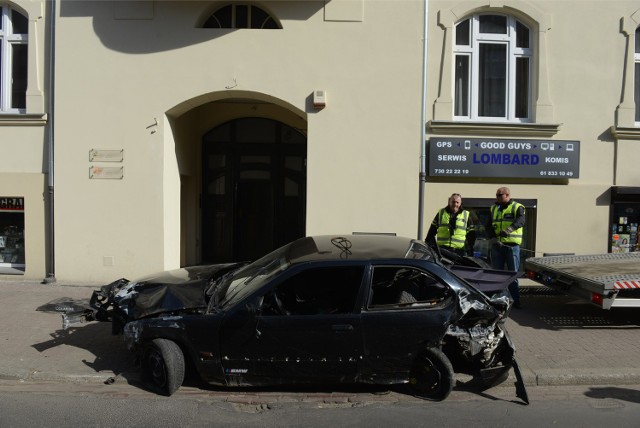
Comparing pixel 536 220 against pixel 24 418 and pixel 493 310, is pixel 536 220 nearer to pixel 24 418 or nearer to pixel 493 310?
pixel 493 310

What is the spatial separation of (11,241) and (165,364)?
6.68 metres

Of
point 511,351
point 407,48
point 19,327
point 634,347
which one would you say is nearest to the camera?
point 511,351

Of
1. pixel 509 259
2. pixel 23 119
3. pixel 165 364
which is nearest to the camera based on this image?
pixel 165 364

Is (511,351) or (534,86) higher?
(534,86)

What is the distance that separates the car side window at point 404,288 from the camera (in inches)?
198

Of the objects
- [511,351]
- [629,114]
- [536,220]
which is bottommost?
[511,351]

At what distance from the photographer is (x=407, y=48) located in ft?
30.2

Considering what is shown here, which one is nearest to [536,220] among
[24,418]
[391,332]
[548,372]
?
[548,372]

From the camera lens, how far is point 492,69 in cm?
977

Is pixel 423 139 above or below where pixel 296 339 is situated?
above

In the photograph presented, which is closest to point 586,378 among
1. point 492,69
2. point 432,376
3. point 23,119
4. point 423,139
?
point 432,376

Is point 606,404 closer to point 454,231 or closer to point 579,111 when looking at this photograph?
point 454,231

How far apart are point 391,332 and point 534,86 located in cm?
647

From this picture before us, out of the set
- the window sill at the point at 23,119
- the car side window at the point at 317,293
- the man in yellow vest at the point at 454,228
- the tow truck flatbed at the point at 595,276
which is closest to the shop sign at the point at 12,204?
the window sill at the point at 23,119
